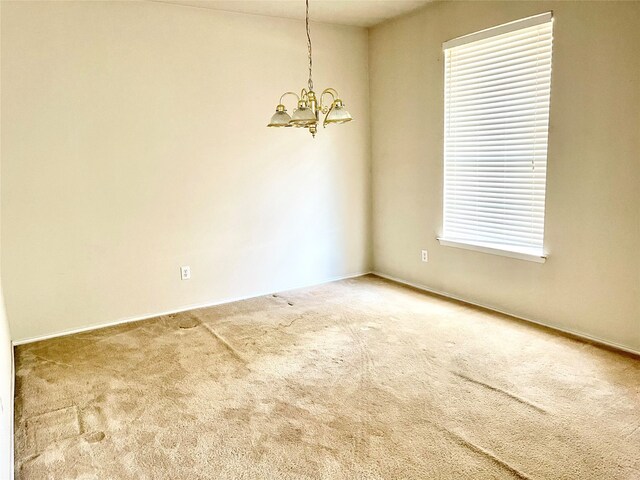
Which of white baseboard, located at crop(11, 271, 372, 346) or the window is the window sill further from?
white baseboard, located at crop(11, 271, 372, 346)

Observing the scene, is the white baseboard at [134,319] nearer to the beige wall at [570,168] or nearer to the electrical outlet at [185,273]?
the electrical outlet at [185,273]

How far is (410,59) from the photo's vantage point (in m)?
4.51

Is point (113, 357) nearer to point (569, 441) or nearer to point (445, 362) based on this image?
point (445, 362)

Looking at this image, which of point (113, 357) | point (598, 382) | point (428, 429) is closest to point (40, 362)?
point (113, 357)

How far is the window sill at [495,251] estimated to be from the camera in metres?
3.65

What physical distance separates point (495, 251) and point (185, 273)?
2658 mm

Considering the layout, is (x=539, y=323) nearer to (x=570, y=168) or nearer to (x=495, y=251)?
(x=495, y=251)

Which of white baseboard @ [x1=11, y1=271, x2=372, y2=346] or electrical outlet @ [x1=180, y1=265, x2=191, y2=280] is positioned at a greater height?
electrical outlet @ [x1=180, y1=265, x2=191, y2=280]

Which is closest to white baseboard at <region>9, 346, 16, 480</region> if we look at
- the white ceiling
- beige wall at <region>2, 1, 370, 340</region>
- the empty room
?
the empty room

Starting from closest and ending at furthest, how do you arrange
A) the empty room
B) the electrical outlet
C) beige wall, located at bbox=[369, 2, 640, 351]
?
the empty room
beige wall, located at bbox=[369, 2, 640, 351]
the electrical outlet

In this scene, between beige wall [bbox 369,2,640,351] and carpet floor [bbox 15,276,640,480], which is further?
beige wall [bbox 369,2,640,351]

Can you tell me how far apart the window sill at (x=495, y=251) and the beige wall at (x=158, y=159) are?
123cm

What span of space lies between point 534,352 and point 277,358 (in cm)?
172

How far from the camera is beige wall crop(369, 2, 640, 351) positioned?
3.07m
